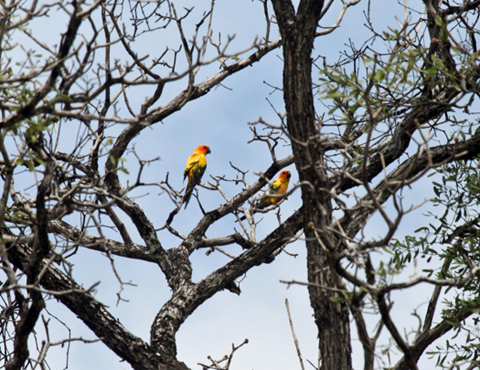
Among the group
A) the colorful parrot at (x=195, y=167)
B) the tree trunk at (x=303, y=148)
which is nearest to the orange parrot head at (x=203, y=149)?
the colorful parrot at (x=195, y=167)

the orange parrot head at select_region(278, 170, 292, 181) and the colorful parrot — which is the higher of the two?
the orange parrot head at select_region(278, 170, 292, 181)

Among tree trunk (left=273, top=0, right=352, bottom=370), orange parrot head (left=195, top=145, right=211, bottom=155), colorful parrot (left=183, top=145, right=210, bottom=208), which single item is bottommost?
tree trunk (left=273, top=0, right=352, bottom=370)

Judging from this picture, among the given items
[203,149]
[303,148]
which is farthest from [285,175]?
[303,148]

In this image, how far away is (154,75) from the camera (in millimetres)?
4898

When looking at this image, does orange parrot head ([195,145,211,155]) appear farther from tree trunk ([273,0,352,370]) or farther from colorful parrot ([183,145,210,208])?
tree trunk ([273,0,352,370])

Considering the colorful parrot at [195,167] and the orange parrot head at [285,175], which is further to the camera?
the orange parrot head at [285,175]

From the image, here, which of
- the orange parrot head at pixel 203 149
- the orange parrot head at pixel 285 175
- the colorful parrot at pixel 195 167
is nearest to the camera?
the colorful parrot at pixel 195 167

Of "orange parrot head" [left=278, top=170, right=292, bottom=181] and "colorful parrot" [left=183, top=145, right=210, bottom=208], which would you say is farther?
"orange parrot head" [left=278, top=170, right=292, bottom=181]

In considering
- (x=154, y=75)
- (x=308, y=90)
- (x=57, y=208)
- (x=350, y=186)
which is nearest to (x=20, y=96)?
(x=57, y=208)

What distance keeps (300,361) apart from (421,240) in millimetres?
1416

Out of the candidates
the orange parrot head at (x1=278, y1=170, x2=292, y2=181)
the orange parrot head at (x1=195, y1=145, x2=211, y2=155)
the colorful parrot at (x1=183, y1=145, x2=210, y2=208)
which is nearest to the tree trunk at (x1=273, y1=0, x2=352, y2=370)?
the colorful parrot at (x1=183, y1=145, x2=210, y2=208)

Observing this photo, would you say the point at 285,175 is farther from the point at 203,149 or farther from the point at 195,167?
the point at 195,167

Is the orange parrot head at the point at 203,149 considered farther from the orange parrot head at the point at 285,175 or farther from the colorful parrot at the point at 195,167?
the orange parrot head at the point at 285,175

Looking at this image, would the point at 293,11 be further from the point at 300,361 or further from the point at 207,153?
the point at 207,153
